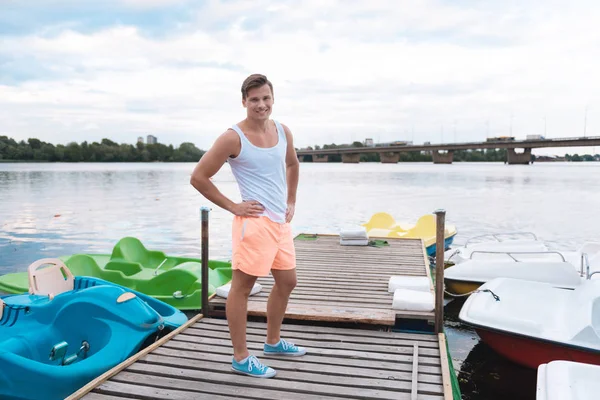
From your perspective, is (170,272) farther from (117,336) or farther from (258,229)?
(258,229)

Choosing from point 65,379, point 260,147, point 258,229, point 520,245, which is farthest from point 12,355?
point 520,245

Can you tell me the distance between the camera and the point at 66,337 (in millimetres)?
5199

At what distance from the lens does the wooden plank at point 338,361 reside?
13.8 ft

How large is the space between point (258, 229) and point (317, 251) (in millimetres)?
5968

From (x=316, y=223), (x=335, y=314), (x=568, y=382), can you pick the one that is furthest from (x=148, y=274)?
(x=316, y=223)

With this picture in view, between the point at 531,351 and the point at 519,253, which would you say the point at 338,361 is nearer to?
the point at 531,351

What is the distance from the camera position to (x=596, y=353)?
5.21m

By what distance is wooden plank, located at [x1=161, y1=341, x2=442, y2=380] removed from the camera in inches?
165

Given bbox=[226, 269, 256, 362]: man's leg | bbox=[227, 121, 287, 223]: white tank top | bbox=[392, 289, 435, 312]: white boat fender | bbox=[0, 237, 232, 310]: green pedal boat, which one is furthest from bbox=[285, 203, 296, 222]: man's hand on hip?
bbox=[0, 237, 232, 310]: green pedal boat

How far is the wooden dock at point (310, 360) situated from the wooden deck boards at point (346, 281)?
0.01 metres

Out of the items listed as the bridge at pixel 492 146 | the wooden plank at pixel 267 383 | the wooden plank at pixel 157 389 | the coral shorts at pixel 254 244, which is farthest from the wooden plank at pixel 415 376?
the bridge at pixel 492 146

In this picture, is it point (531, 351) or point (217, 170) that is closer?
point (217, 170)

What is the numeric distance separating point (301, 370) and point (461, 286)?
5.66 meters

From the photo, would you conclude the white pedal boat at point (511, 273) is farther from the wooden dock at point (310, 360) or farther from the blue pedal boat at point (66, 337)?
the blue pedal boat at point (66, 337)
